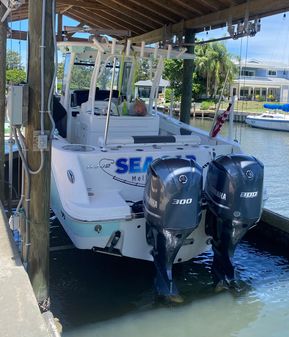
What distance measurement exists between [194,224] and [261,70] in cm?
5912

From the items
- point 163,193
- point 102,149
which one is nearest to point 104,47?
point 102,149

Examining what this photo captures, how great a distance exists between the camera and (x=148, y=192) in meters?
4.80

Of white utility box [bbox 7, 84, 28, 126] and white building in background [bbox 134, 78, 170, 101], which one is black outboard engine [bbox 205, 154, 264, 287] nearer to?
white utility box [bbox 7, 84, 28, 126]

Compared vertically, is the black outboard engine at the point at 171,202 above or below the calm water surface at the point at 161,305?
above

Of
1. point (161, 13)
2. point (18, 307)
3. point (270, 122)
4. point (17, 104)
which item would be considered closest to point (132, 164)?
point (17, 104)

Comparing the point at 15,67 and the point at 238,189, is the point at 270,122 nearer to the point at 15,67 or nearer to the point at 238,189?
the point at 15,67

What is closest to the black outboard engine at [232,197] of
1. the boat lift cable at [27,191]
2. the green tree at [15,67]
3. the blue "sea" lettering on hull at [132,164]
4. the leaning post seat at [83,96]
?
the blue "sea" lettering on hull at [132,164]

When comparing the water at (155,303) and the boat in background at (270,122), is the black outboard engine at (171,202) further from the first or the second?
the boat in background at (270,122)

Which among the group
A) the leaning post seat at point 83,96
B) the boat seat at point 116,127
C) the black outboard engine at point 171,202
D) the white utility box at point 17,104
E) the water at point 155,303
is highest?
the leaning post seat at point 83,96

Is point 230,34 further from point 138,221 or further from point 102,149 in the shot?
point 138,221

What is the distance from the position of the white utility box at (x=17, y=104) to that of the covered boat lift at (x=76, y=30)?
6cm

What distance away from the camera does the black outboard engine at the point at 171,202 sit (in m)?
4.58

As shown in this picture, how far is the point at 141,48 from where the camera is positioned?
6.18 metres

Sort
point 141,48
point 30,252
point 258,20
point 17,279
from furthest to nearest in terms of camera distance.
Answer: point 258,20 < point 141,48 < point 30,252 < point 17,279
